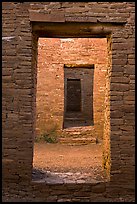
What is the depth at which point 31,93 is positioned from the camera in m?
5.03

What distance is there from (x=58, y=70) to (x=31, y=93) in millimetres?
5986

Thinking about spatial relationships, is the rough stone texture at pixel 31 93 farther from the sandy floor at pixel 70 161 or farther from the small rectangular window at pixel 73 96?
the small rectangular window at pixel 73 96

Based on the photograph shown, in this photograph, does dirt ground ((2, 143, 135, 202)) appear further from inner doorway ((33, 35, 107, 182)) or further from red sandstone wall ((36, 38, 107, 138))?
red sandstone wall ((36, 38, 107, 138))

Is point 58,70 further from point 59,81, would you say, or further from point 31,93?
point 31,93

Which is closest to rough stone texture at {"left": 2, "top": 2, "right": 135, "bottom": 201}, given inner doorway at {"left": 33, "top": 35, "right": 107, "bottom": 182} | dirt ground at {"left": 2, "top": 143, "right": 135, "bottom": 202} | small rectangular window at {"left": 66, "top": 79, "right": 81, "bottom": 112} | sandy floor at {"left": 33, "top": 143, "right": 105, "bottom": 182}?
dirt ground at {"left": 2, "top": 143, "right": 135, "bottom": 202}

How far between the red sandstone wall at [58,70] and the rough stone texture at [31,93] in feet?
19.0

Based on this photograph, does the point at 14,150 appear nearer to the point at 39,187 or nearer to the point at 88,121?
the point at 39,187

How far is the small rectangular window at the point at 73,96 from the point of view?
502 inches

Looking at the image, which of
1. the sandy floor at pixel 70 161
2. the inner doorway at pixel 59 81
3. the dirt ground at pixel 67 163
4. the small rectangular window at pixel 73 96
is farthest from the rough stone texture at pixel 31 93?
the small rectangular window at pixel 73 96

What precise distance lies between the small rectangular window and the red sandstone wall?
1.83 metres

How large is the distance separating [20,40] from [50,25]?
51 cm

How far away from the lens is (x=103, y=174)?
18.8 feet

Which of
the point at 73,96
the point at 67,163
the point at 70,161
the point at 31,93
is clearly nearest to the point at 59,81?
the point at 73,96

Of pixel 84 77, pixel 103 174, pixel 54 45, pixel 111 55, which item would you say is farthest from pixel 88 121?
pixel 111 55
